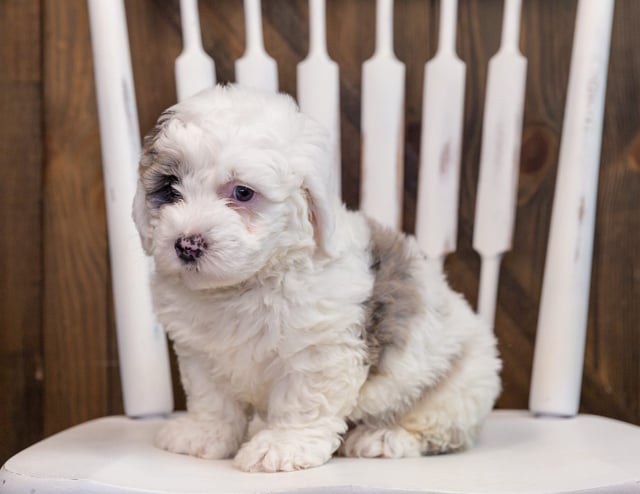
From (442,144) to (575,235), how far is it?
0.72 feet

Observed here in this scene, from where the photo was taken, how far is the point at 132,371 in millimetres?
1212

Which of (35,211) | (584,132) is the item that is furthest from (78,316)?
(584,132)

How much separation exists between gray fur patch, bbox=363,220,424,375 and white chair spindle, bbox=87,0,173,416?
0.32 metres

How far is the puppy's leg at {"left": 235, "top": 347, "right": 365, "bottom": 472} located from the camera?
98cm

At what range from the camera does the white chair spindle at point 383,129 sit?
130 centimetres

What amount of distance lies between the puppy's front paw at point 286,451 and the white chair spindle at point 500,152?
0.39 metres

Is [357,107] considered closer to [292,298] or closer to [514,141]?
[514,141]

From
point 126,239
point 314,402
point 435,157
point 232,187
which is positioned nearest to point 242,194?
point 232,187

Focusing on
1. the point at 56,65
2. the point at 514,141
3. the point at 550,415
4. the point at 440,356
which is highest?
the point at 56,65

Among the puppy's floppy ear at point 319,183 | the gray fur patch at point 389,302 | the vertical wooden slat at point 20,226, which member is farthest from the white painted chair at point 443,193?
the vertical wooden slat at point 20,226

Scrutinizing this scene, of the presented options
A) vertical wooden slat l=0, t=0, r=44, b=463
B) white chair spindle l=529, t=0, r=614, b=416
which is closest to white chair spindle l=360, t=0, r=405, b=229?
white chair spindle l=529, t=0, r=614, b=416

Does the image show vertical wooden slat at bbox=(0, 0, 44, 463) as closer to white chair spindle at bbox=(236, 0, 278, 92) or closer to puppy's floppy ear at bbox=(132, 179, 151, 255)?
white chair spindle at bbox=(236, 0, 278, 92)

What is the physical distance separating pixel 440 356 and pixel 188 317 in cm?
30

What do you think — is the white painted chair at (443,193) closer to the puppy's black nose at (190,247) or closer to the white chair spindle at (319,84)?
the white chair spindle at (319,84)
